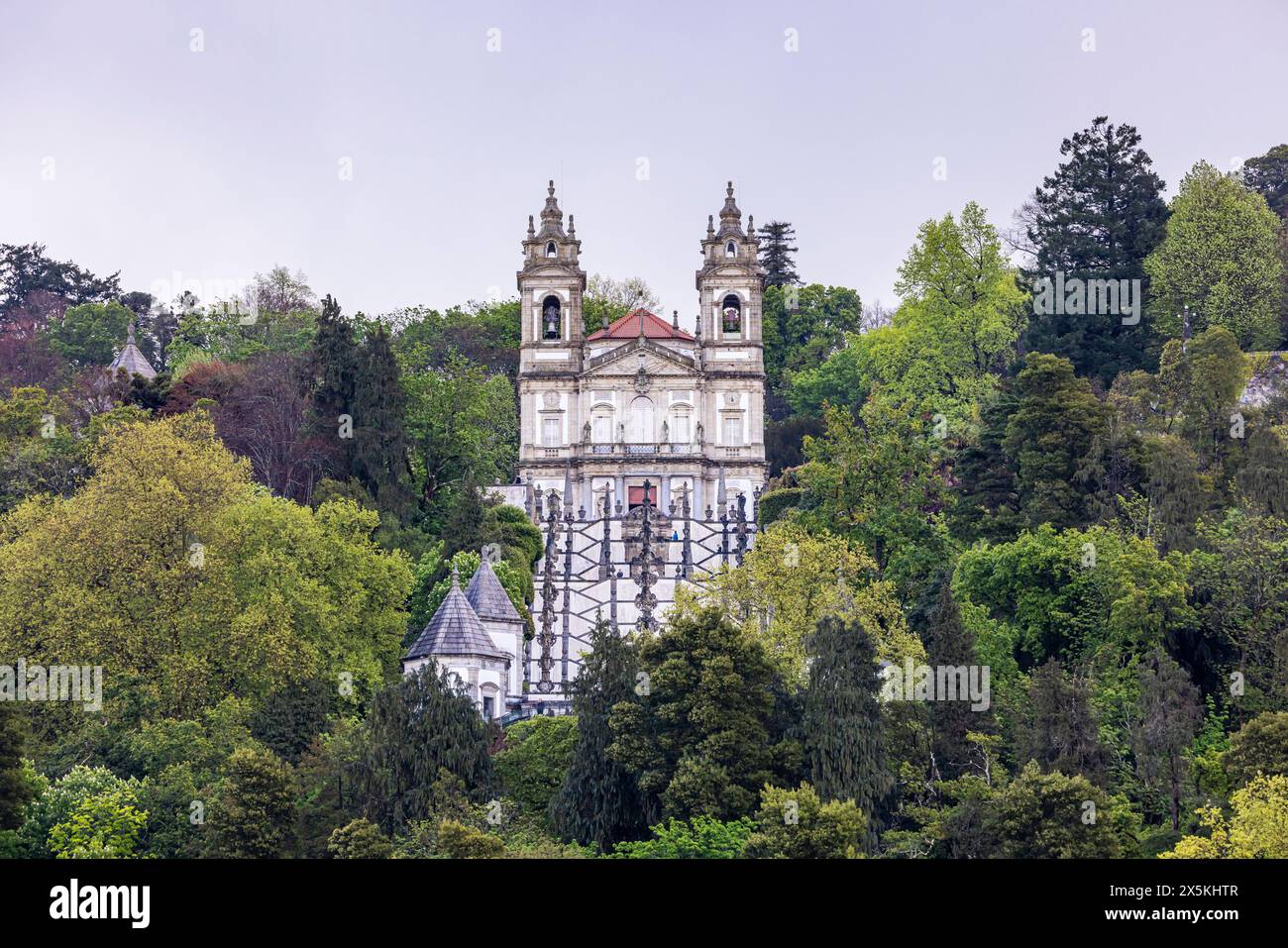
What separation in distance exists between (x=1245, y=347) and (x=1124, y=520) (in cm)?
2509

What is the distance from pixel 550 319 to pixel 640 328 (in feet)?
12.3

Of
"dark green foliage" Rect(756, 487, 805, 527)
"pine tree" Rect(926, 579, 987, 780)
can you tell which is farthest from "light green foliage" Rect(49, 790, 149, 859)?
"dark green foliage" Rect(756, 487, 805, 527)

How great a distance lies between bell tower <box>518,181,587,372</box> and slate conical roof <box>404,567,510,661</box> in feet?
107

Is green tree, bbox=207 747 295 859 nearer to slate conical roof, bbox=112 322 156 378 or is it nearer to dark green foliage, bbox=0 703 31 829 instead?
dark green foliage, bbox=0 703 31 829

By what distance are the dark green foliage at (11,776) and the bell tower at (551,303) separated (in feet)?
147

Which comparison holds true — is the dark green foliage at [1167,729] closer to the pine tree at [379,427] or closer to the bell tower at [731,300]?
the pine tree at [379,427]

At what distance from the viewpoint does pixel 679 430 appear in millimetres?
97188

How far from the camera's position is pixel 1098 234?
92.0 metres

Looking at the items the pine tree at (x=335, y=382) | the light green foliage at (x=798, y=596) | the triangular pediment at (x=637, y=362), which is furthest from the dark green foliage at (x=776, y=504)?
the light green foliage at (x=798, y=596)

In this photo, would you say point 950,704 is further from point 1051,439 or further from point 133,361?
point 133,361

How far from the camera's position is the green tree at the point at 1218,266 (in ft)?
296

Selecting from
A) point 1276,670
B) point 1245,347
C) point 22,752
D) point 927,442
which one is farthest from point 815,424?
→ point 22,752

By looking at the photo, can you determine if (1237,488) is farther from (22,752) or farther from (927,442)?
(22,752)

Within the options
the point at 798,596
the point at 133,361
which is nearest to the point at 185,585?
the point at 798,596
